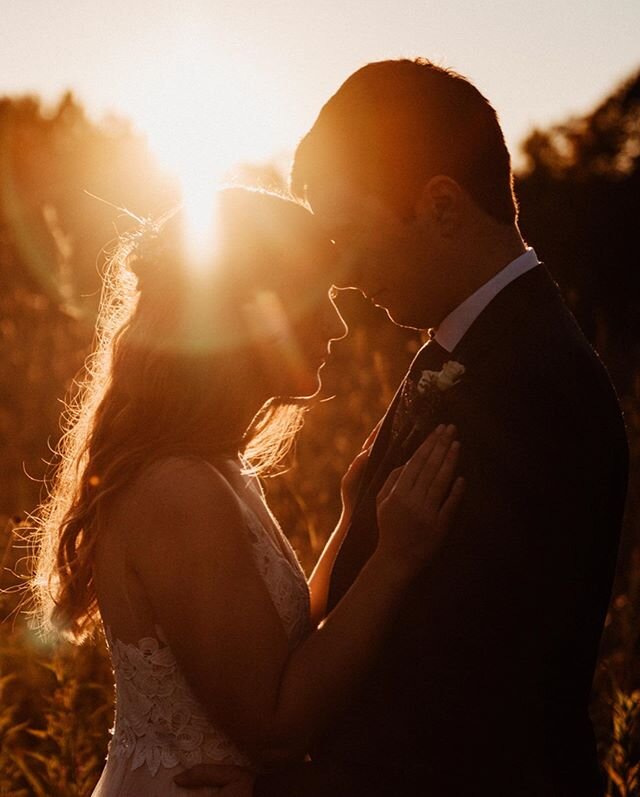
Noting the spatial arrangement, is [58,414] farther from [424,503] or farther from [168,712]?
[424,503]

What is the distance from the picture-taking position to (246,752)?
113 inches

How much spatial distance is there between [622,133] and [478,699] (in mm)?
27242

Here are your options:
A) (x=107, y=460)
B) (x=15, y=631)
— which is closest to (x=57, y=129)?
(x=15, y=631)

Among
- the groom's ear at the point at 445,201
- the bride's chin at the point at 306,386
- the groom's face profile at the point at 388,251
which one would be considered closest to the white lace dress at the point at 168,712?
the bride's chin at the point at 306,386

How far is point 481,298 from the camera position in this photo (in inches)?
118

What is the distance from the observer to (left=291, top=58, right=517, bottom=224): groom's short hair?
3162 mm

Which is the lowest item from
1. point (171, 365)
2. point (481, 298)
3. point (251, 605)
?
point (251, 605)

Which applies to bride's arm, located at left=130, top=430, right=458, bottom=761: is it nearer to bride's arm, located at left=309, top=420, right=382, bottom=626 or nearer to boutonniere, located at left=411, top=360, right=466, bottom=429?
boutonniere, located at left=411, top=360, right=466, bottom=429

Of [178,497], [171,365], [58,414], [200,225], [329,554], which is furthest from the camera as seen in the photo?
[58,414]

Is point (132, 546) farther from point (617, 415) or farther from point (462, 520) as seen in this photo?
point (617, 415)

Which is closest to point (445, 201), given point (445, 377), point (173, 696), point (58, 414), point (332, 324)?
point (332, 324)

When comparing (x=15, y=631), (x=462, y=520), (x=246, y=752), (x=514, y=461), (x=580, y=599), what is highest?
(x=514, y=461)

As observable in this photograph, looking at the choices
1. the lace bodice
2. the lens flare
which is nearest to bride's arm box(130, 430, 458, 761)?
the lace bodice

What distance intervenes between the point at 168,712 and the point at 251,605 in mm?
561
